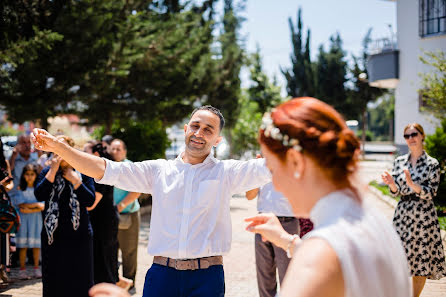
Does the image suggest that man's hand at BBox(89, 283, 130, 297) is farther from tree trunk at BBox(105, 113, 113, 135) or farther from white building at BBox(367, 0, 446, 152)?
white building at BBox(367, 0, 446, 152)

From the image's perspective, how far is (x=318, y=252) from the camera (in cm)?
142

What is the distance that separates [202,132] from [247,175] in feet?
1.58

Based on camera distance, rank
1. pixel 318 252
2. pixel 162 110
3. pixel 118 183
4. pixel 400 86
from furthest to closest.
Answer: pixel 400 86 → pixel 162 110 → pixel 118 183 → pixel 318 252

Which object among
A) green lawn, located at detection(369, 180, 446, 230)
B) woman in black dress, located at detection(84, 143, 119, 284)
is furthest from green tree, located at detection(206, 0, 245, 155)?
woman in black dress, located at detection(84, 143, 119, 284)

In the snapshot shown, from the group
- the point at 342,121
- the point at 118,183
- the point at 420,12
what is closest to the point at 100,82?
the point at 118,183

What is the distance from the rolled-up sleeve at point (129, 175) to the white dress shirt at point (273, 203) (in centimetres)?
213

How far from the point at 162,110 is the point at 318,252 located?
15371 millimetres

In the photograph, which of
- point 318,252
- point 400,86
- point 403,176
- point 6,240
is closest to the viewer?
point 318,252

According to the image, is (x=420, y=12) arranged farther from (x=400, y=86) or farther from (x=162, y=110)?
(x=162, y=110)

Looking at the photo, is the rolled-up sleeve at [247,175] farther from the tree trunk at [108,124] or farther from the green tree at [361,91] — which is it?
the green tree at [361,91]

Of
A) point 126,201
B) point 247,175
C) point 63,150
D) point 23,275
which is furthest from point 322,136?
point 23,275

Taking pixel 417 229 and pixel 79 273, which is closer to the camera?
pixel 79 273

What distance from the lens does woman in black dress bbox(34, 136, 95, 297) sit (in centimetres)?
524

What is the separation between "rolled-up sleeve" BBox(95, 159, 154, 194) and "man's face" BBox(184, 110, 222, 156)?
35 cm
